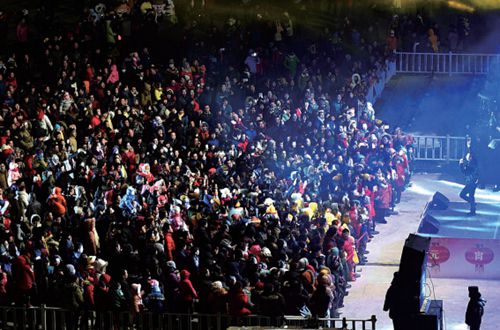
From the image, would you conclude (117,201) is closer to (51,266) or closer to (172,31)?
(51,266)

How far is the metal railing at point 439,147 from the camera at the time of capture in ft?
133

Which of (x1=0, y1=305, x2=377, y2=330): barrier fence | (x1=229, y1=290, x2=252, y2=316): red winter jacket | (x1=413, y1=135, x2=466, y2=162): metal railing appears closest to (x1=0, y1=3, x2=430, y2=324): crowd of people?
(x1=229, y1=290, x2=252, y2=316): red winter jacket

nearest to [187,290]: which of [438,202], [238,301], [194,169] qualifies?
[238,301]

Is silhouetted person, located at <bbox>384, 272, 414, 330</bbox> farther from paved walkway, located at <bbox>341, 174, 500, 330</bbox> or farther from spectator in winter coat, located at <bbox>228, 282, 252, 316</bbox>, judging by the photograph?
spectator in winter coat, located at <bbox>228, 282, 252, 316</bbox>

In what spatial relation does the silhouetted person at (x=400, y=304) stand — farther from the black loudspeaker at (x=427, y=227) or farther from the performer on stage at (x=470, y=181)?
the performer on stage at (x=470, y=181)

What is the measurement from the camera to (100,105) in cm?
3453

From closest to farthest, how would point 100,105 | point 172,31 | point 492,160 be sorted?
1. point 100,105
2. point 492,160
3. point 172,31

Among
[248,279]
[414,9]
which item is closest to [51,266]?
[248,279]

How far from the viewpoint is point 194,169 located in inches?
1251

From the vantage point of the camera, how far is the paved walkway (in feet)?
88.9

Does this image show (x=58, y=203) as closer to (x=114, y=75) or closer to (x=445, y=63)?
(x=114, y=75)

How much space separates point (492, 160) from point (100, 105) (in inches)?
413

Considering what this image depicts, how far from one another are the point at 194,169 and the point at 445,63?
14.9 m

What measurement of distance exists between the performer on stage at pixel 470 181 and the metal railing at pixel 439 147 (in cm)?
467
